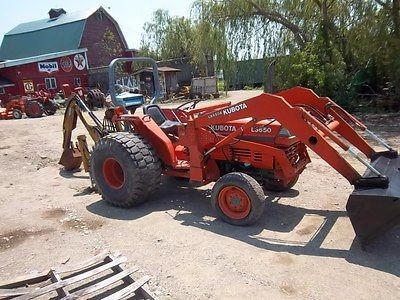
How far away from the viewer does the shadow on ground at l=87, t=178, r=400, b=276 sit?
3.79 m

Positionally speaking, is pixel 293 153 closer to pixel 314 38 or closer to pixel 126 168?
pixel 126 168

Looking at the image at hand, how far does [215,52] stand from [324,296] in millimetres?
14482

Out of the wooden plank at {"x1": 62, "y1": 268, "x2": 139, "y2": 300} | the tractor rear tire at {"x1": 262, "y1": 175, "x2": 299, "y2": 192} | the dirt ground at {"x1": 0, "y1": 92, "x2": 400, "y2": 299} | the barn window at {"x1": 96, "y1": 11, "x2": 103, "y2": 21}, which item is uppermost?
the barn window at {"x1": 96, "y1": 11, "x2": 103, "y2": 21}

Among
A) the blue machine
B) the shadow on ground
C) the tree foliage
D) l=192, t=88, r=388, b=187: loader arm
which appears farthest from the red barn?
l=192, t=88, r=388, b=187: loader arm

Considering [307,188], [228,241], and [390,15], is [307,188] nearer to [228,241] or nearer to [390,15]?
[228,241]

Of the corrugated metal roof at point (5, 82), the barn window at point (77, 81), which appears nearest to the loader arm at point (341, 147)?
the corrugated metal roof at point (5, 82)

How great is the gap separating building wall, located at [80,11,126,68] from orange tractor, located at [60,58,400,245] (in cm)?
2405

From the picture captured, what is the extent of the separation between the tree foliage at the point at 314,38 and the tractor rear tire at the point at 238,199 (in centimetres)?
911

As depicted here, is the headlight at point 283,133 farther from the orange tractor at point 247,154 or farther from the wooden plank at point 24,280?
the wooden plank at point 24,280

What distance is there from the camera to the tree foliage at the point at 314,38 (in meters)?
12.5

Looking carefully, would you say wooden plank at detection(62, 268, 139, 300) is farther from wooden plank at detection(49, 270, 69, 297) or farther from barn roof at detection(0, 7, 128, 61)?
barn roof at detection(0, 7, 128, 61)

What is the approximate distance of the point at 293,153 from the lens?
4.87 meters

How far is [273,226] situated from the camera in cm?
460

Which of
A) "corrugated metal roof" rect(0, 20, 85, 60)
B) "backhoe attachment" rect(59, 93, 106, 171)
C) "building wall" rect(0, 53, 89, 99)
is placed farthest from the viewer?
"corrugated metal roof" rect(0, 20, 85, 60)
